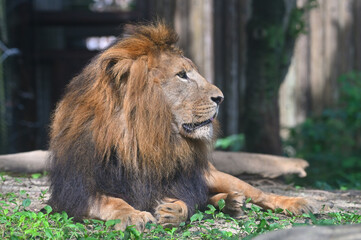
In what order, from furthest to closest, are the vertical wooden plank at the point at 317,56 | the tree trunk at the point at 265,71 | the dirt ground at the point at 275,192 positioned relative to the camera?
the vertical wooden plank at the point at 317,56
the tree trunk at the point at 265,71
the dirt ground at the point at 275,192

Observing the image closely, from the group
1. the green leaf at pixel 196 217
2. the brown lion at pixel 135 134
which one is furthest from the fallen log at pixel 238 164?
the green leaf at pixel 196 217

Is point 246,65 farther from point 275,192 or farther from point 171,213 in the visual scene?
point 171,213

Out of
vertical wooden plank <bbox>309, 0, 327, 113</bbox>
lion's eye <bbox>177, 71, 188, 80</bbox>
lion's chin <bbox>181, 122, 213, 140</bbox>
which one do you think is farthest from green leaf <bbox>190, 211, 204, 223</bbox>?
vertical wooden plank <bbox>309, 0, 327, 113</bbox>

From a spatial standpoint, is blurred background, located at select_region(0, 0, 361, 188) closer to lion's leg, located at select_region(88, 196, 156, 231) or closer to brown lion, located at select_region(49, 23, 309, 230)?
brown lion, located at select_region(49, 23, 309, 230)

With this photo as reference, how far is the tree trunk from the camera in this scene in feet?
23.6

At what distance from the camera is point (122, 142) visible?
3.53 m

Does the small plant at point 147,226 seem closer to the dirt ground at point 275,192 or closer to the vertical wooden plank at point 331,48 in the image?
the dirt ground at point 275,192

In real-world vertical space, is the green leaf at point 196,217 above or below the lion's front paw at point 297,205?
above

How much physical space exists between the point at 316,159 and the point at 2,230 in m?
5.75

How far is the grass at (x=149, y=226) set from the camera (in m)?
3.19

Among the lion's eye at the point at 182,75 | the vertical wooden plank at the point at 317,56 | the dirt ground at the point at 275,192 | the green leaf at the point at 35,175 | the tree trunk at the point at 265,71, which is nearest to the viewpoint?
the lion's eye at the point at 182,75

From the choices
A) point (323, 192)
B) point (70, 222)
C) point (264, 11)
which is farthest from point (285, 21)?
point (70, 222)

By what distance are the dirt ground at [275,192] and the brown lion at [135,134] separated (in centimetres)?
60

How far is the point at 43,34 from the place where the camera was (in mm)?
9461
